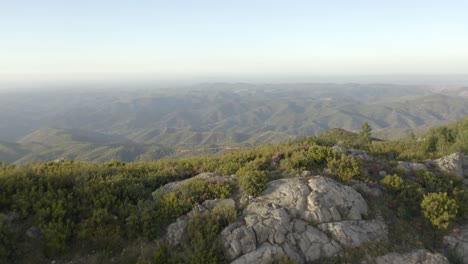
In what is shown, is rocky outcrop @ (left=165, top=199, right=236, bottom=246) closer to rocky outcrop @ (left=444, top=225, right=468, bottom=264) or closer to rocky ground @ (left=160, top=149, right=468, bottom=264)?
rocky ground @ (left=160, top=149, right=468, bottom=264)

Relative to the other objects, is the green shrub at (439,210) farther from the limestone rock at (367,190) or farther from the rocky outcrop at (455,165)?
the rocky outcrop at (455,165)

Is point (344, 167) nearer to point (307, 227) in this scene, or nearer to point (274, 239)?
point (307, 227)

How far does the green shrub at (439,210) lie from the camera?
848 centimetres

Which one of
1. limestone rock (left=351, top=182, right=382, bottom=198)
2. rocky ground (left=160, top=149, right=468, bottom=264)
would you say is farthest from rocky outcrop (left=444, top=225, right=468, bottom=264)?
limestone rock (left=351, top=182, right=382, bottom=198)

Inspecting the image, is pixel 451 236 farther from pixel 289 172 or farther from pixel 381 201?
pixel 289 172

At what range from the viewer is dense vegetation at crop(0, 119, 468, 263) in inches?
273

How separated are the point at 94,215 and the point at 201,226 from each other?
339cm

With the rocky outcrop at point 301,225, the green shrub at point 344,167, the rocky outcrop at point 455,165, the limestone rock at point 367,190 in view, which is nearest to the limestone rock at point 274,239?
the rocky outcrop at point 301,225

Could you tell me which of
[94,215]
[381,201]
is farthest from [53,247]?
[381,201]

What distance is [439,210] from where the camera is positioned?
28.8 feet

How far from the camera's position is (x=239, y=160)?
13.3 metres

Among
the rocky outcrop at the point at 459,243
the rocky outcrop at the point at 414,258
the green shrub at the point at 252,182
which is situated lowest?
the rocky outcrop at the point at 459,243

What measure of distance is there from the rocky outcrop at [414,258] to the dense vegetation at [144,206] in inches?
19.4

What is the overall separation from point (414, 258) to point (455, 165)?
28.4 feet
